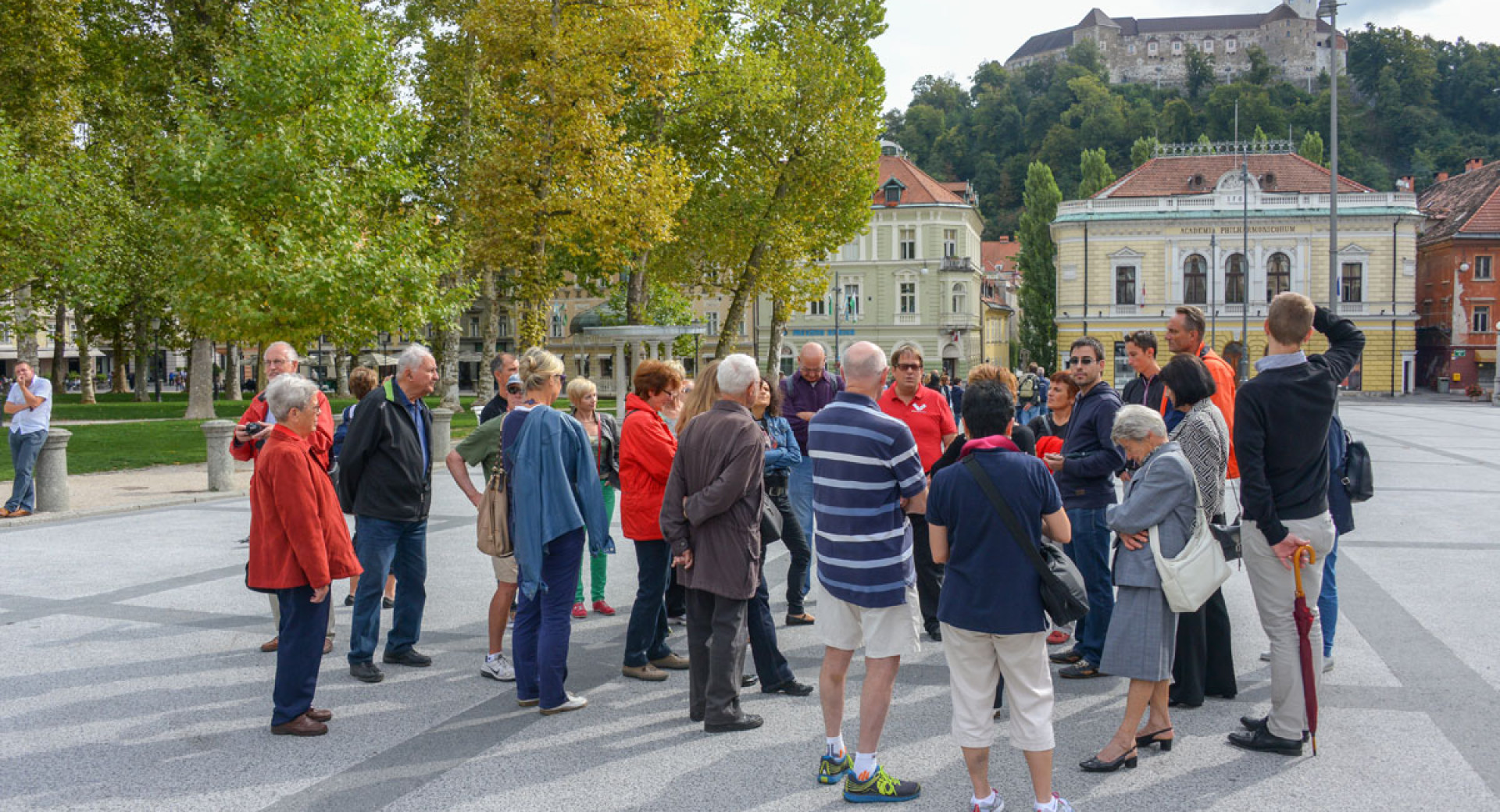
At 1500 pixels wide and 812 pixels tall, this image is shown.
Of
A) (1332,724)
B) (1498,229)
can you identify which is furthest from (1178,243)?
(1332,724)

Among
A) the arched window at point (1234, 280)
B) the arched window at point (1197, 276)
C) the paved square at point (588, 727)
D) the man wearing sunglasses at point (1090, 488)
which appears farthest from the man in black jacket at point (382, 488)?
the arched window at point (1234, 280)

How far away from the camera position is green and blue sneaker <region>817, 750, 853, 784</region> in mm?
4809

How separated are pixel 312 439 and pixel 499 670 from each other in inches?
76.5

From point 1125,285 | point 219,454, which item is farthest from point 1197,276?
point 219,454

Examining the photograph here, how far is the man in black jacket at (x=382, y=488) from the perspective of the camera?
6484 millimetres

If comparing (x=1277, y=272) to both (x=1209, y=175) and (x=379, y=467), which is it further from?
(x=379, y=467)

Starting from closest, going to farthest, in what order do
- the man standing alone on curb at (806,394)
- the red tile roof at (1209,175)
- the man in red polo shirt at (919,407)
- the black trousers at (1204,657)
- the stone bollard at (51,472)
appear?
1. the black trousers at (1204,657)
2. the man in red polo shirt at (919,407)
3. the man standing alone on curb at (806,394)
4. the stone bollard at (51,472)
5. the red tile roof at (1209,175)

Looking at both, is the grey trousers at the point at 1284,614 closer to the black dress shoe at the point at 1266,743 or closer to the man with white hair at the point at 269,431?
the black dress shoe at the point at 1266,743

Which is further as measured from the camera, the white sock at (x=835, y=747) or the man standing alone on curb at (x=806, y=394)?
the man standing alone on curb at (x=806, y=394)

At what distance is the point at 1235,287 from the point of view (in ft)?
203

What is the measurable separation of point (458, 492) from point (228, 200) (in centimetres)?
1093

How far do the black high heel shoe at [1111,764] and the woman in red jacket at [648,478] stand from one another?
8.43 feet

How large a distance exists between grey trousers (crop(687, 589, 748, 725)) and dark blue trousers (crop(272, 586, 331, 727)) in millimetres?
1975

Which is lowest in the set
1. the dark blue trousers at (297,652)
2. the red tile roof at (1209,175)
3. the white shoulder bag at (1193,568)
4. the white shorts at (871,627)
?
the dark blue trousers at (297,652)
